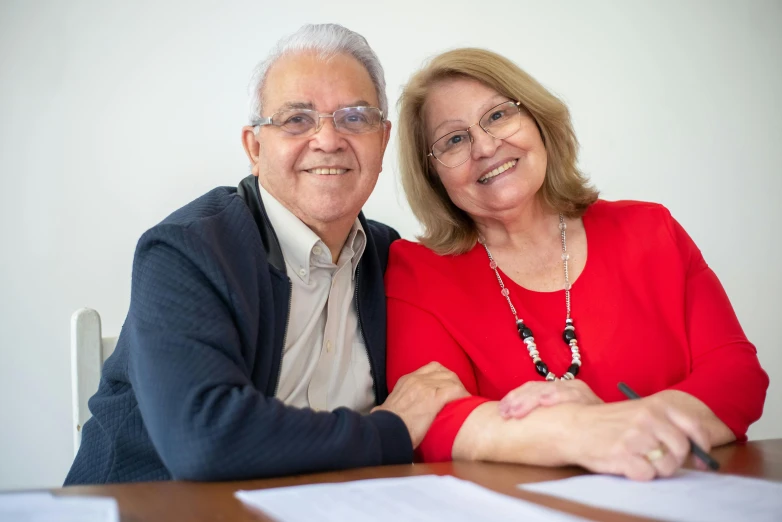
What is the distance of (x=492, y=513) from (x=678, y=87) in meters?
2.55

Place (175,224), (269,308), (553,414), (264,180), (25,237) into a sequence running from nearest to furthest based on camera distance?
(553,414)
(175,224)
(269,308)
(264,180)
(25,237)

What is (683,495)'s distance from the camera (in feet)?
2.90

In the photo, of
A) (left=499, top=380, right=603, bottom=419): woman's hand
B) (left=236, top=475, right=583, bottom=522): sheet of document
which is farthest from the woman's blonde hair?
(left=236, top=475, right=583, bottom=522): sheet of document

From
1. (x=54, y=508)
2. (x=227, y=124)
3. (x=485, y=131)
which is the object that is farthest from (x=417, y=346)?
(x=227, y=124)

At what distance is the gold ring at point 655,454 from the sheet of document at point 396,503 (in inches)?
10.5

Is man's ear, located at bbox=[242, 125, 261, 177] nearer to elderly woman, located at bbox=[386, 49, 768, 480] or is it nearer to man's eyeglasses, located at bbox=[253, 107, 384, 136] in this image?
man's eyeglasses, located at bbox=[253, 107, 384, 136]

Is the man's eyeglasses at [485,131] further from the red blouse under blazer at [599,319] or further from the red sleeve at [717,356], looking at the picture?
the red sleeve at [717,356]

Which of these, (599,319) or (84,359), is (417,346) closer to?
(599,319)

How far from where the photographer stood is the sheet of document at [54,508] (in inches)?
29.8

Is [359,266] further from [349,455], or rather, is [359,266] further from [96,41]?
[96,41]

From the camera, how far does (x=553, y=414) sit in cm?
122

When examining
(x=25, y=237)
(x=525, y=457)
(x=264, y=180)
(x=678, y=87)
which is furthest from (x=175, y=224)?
(x=678, y=87)

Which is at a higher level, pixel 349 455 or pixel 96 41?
pixel 96 41

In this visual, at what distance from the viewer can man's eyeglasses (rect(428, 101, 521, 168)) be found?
1.79m
